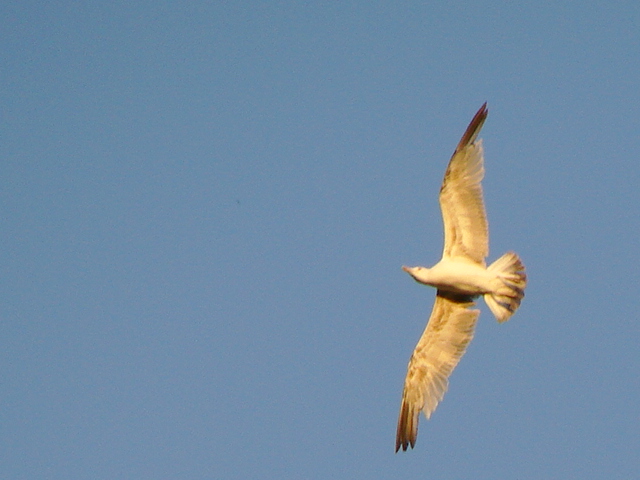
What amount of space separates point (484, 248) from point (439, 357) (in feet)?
6.77

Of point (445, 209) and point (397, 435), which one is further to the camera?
point (397, 435)

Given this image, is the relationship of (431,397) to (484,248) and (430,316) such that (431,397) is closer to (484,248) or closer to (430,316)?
(430,316)

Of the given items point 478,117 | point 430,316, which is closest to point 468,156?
point 478,117

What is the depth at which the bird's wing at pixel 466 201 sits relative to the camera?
12.9 meters

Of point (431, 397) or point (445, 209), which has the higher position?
point (445, 209)

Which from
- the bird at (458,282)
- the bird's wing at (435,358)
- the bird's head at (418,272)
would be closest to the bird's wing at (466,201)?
the bird at (458,282)

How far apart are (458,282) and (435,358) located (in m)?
1.63

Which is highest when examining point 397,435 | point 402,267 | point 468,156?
point 468,156

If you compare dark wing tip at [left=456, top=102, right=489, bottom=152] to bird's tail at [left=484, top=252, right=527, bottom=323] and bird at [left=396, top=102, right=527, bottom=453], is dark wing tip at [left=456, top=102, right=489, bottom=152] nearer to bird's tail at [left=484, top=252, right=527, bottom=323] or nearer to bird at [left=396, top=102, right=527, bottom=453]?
bird at [left=396, top=102, right=527, bottom=453]

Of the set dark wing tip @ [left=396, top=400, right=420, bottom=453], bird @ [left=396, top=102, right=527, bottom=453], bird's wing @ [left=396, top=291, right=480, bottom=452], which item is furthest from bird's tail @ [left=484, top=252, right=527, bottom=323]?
dark wing tip @ [left=396, top=400, right=420, bottom=453]

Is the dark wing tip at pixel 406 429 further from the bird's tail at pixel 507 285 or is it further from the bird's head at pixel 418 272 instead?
the bird's tail at pixel 507 285

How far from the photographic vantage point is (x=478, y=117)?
1294cm

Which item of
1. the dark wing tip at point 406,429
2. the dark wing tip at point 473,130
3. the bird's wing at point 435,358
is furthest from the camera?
the dark wing tip at point 406,429

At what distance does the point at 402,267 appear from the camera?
13.8 meters
